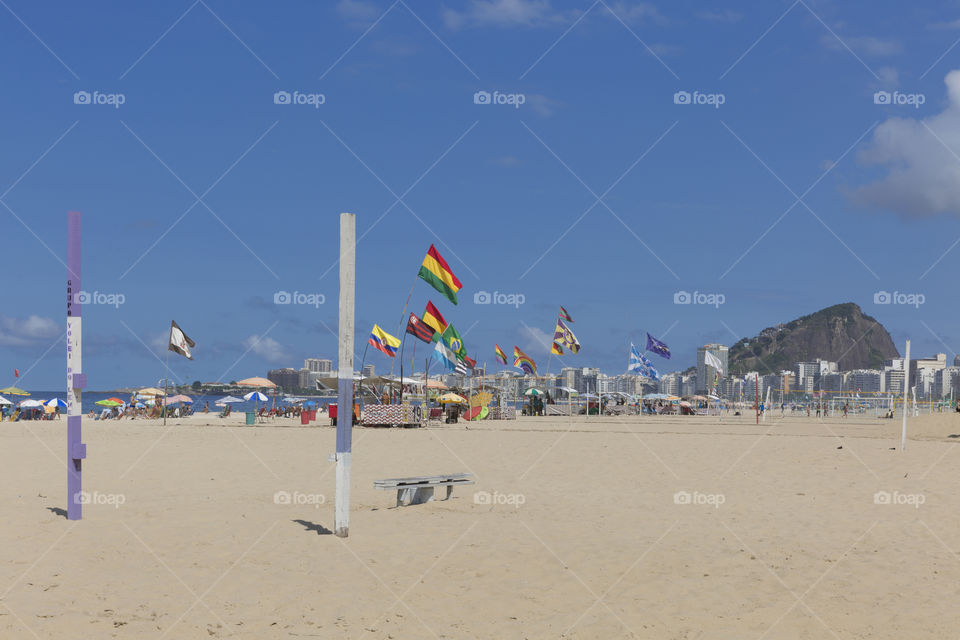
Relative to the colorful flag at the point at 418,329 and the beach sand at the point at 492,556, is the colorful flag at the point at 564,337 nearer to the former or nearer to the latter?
the colorful flag at the point at 418,329

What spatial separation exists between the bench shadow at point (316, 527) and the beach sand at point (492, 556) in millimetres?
62

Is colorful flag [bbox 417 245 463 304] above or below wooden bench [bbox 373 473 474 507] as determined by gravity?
above

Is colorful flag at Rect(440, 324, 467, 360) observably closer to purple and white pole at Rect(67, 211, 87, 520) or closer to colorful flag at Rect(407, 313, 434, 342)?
colorful flag at Rect(407, 313, 434, 342)

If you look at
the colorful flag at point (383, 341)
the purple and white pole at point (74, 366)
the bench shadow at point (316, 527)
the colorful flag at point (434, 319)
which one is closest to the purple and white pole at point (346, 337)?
the bench shadow at point (316, 527)

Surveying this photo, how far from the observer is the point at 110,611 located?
6332 millimetres

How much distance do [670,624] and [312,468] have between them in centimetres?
1133

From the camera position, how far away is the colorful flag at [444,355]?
129 ft

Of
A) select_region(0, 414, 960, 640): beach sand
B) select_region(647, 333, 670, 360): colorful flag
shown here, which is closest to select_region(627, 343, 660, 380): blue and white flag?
select_region(647, 333, 670, 360): colorful flag

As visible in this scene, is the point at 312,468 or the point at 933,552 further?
the point at 312,468

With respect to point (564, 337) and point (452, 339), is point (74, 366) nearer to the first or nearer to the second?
point (452, 339)

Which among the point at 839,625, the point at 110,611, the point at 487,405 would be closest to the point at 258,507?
the point at 110,611

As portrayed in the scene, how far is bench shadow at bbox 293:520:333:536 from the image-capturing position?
30.7ft

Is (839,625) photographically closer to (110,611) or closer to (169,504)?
(110,611)

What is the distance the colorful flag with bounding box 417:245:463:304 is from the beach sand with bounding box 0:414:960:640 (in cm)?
1158
